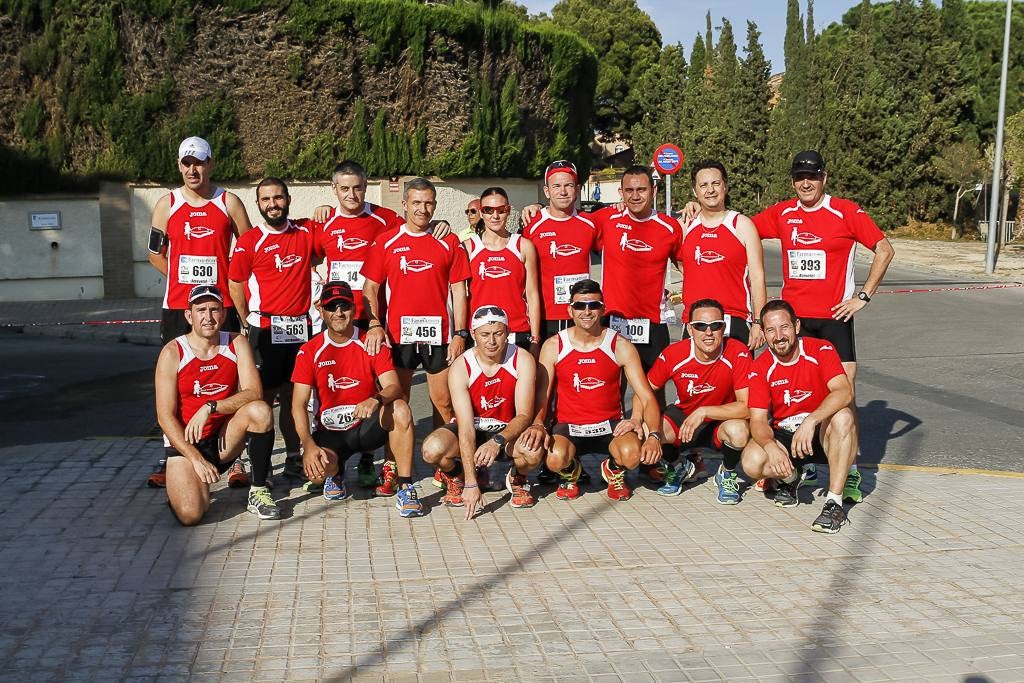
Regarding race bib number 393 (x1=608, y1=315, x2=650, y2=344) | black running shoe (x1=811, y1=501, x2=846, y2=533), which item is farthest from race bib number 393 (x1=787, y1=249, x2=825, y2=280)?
black running shoe (x1=811, y1=501, x2=846, y2=533)

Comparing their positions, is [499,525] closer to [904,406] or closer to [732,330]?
[732,330]

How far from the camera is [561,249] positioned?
24.8ft

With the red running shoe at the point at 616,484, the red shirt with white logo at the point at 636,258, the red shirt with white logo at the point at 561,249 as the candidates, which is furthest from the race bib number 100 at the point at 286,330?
the red running shoe at the point at 616,484

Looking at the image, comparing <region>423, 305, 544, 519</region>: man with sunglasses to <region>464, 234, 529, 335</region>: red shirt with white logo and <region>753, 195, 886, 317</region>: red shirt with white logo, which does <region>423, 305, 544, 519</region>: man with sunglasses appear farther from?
<region>753, 195, 886, 317</region>: red shirt with white logo

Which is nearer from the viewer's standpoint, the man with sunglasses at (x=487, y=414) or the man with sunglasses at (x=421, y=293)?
the man with sunglasses at (x=487, y=414)

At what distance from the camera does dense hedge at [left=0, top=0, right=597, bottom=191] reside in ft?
72.0

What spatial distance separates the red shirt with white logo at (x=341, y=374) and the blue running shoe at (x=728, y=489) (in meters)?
2.28

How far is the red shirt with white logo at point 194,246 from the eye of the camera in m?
7.45

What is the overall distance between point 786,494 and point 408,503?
95.4 inches

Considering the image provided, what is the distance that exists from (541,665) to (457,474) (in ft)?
8.87

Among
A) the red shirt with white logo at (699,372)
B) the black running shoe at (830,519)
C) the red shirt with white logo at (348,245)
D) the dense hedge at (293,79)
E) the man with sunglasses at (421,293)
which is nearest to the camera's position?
the black running shoe at (830,519)

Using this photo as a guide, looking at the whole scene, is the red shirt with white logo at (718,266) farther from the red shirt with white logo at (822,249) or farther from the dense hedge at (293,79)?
the dense hedge at (293,79)

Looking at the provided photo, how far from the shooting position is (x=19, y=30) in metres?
21.8

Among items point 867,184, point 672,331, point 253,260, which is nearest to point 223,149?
point 672,331
